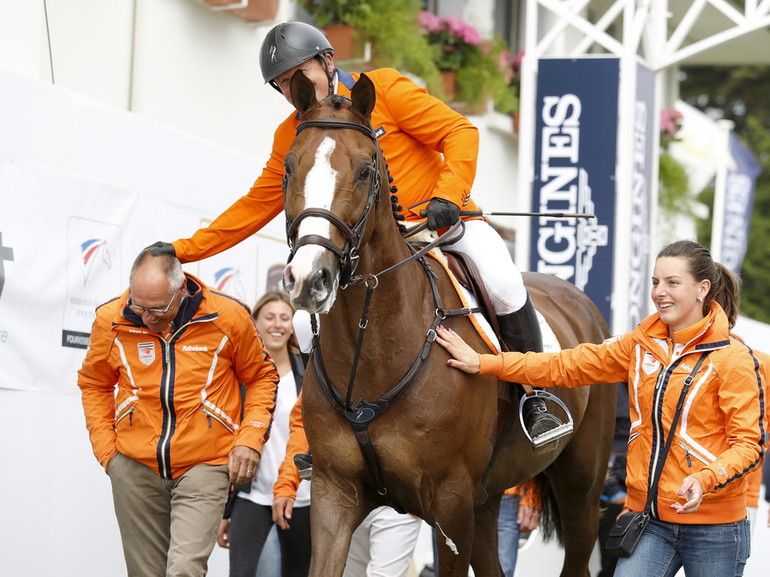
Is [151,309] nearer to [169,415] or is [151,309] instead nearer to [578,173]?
[169,415]

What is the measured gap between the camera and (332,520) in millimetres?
4617

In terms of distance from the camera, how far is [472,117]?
43.3ft

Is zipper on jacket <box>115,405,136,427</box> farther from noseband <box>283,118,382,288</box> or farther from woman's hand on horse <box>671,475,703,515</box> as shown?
woman's hand on horse <box>671,475,703,515</box>

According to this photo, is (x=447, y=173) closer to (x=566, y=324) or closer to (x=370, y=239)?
(x=370, y=239)

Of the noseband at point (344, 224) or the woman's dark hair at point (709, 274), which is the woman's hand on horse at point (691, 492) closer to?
the woman's dark hair at point (709, 274)

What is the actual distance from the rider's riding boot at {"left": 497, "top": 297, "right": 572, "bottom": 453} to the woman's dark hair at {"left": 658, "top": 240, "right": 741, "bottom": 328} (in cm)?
90

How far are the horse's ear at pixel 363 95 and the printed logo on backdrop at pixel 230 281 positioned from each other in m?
4.28

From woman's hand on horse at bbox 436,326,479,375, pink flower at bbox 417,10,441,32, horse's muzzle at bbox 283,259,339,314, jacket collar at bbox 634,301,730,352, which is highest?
pink flower at bbox 417,10,441,32

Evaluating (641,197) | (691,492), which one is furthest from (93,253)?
(641,197)

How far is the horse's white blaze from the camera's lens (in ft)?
12.5

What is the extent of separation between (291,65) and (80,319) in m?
2.93

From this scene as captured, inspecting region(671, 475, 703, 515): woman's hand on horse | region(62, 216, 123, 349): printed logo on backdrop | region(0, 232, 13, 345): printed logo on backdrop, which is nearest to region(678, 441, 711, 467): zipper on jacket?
region(671, 475, 703, 515): woman's hand on horse

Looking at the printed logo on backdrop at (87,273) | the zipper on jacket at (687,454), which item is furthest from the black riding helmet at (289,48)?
the printed logo on backdrop at (87,273)

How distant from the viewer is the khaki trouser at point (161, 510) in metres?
5.40
